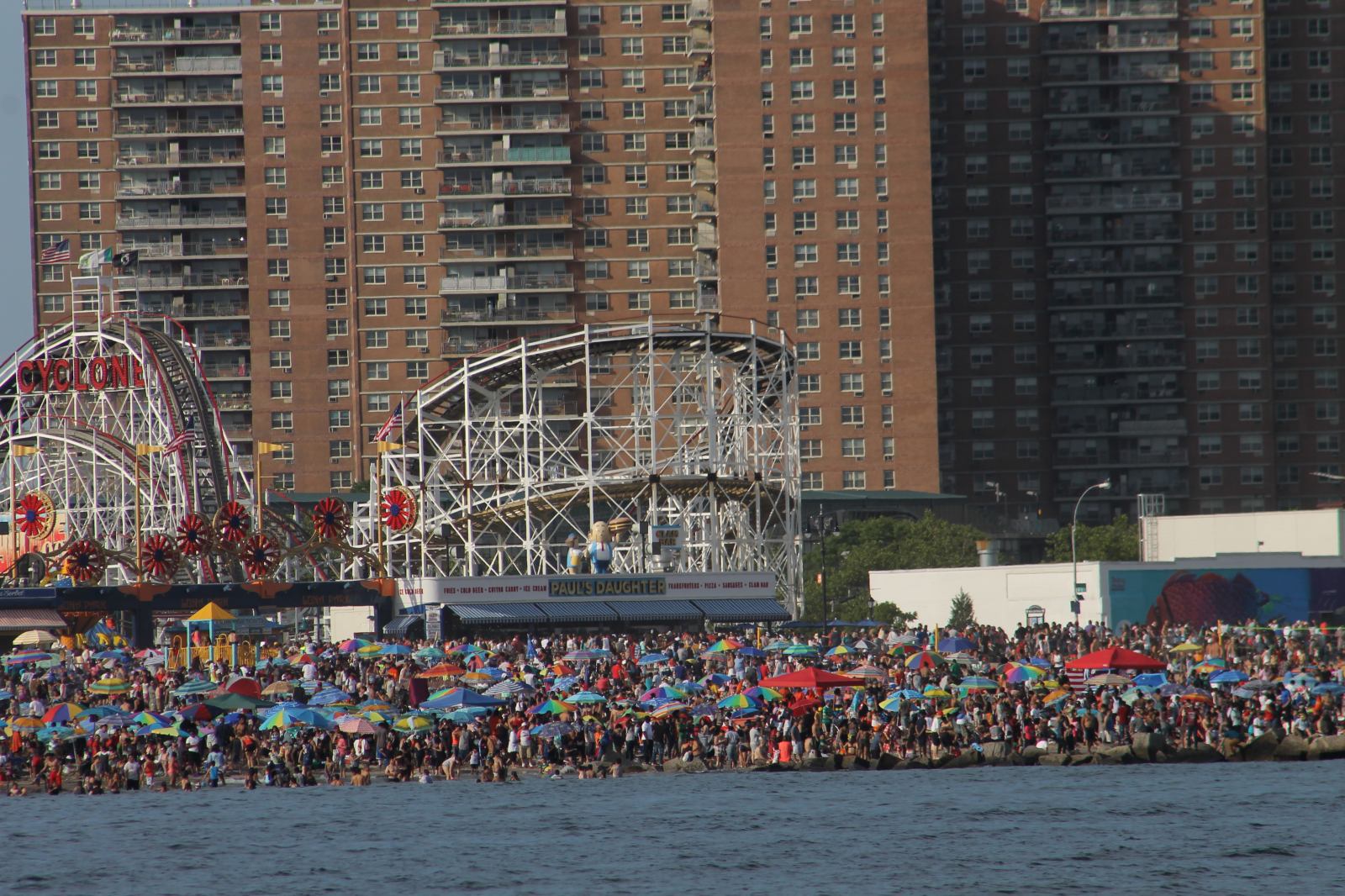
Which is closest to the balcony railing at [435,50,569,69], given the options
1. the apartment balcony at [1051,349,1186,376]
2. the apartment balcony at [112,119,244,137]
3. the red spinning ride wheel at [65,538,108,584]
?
the apartment balcony at [112,119,244,137]

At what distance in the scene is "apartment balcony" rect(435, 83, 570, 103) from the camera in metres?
153

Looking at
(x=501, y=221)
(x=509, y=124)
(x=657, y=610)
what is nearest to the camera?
(x=657, y=610)

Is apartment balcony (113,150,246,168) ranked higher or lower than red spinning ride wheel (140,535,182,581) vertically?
higher

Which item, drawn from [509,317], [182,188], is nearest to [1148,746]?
[509,317]

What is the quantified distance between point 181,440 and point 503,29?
60.9m

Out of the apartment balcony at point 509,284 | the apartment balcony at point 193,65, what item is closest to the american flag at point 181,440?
the apartment balcony at point 509,284

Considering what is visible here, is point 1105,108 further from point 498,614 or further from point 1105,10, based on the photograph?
point 498,614

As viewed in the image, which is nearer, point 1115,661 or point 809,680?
point 809,680

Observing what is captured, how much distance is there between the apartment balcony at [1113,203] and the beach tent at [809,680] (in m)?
100

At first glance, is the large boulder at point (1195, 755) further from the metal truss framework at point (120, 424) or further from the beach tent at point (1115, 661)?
the metal truss framework at point (120, 424)

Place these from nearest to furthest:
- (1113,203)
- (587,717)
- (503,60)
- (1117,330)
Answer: (587,717)
(503,60)
(1113,203)
(1117,330)

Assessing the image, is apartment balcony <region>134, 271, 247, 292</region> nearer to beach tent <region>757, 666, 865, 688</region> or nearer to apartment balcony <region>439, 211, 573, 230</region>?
apartment balcony <region>439, 211, 573, 230</region>

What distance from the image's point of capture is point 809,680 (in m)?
61.4

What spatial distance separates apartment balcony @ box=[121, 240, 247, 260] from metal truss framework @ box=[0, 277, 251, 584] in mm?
35846
